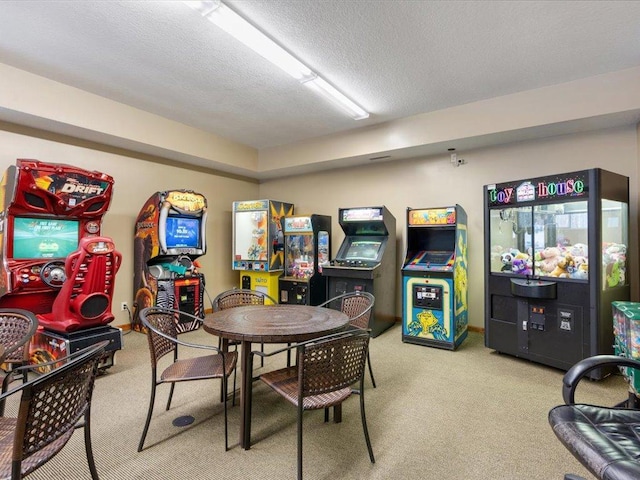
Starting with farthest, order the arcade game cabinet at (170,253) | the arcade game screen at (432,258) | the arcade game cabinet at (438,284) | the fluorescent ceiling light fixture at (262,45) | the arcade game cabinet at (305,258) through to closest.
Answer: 1. the arcade game cabinet at (305,258)
2. the arcade game cabinet at (170,253)
3. the arcade game screen at (432,258)
4. the arcade game cabinet at (438,284)
5. the fluorescent ceiling light fixture at (262,45)

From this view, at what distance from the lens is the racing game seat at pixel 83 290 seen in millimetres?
3053

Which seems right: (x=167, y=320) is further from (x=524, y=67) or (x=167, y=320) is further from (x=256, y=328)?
(x=524, y=67)

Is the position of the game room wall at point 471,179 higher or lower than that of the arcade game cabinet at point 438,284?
higher

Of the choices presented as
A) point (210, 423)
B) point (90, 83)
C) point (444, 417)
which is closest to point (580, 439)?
point (444, 417)

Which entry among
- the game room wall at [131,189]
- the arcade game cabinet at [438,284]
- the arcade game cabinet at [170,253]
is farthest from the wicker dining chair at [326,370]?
the game room wall at [131,189]

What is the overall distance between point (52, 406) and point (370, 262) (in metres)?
3.74

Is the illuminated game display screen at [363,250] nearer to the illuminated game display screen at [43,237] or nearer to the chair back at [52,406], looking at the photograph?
the illuminated game display screen at [43,237]

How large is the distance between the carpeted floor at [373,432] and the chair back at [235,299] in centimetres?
73

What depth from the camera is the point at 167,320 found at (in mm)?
2480

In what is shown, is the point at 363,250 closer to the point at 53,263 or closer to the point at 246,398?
the point at 246,398

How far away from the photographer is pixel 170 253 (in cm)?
469

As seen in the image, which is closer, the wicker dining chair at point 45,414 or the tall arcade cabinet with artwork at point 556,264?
the wicker dining chair at point 45,414

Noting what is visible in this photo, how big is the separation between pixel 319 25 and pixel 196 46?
1.14 meters

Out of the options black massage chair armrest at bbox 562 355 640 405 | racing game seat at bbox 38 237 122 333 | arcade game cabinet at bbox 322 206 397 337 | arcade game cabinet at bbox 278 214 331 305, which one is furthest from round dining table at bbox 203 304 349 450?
arcade game cabinet at bbox 278 214 331 305
